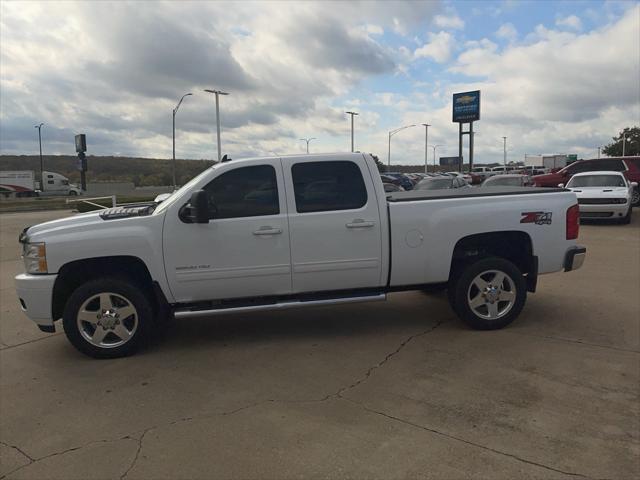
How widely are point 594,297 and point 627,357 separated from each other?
2.31 m

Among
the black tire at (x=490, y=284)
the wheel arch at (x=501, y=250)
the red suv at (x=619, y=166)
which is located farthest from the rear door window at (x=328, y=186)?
the red suv at (x=619, y=166)

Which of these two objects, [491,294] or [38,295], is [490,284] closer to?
[491,294]

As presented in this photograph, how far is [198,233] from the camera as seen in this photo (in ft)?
15.9

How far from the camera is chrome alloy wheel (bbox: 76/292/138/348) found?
4.83 meters

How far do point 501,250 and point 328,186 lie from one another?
213cm

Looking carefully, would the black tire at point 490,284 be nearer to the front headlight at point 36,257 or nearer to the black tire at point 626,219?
the front headlight at point 36,257

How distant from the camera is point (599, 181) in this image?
1540 centimetres

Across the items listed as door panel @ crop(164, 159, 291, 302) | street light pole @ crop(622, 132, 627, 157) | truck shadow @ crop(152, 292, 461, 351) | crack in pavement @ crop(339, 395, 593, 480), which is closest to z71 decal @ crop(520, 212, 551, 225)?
truck shadow @ crop(152, 292, 461, 351)

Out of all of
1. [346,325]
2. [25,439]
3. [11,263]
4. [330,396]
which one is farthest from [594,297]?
[11,263]

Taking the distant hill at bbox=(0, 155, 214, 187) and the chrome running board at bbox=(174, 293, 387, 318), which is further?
the distant hill at bbox=(0, 155, 214, 187)

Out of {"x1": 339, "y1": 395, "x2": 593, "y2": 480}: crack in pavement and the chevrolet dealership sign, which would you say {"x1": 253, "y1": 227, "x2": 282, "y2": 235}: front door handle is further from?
the chevrolet dealership sign

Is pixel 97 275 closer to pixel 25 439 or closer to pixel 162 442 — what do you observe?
pixel 25 439

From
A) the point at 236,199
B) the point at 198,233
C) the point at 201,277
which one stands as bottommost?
the point at 201,277

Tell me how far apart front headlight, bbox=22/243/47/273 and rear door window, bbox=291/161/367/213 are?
238 cm
